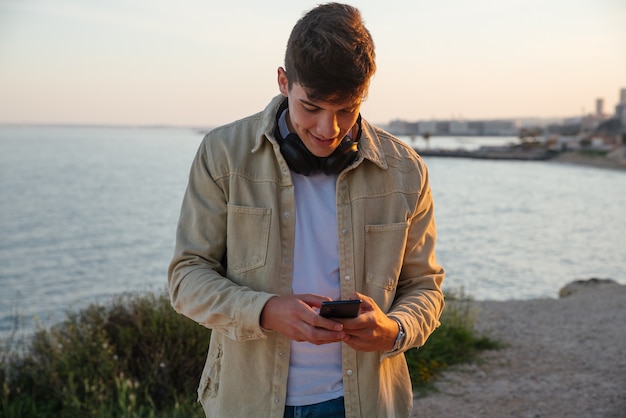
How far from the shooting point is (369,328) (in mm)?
1874

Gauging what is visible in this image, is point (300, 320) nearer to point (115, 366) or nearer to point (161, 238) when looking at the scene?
point (115, 366)

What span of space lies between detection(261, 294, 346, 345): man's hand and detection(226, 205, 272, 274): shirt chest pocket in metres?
0.19

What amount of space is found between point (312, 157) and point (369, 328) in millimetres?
529

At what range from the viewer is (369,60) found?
75.5 inches

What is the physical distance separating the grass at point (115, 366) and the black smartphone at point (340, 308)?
3.63 metres

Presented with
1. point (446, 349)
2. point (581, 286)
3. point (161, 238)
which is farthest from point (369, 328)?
point (161, 238)

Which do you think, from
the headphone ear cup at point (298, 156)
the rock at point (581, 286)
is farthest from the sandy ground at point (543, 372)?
the headphone ear cup at point (298, 156)

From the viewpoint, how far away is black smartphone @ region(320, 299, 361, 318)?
1797 mm

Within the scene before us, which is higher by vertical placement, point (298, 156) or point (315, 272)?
point (298, 156)

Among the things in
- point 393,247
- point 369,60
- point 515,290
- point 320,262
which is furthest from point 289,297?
point 515,290

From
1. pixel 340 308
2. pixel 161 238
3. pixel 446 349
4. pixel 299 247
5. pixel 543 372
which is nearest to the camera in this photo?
pixel 340 308

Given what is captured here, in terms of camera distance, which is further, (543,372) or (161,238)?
(161,238)

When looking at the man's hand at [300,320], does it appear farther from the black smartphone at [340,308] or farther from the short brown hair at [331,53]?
the short brown hair at [331,53]

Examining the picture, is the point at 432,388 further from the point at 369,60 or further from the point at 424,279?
the point at 369,60
